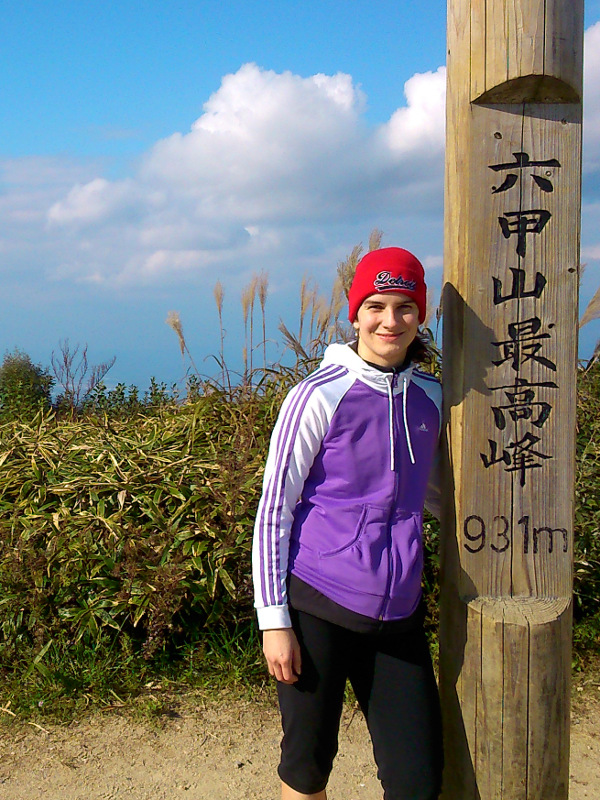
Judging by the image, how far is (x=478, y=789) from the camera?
1963mm

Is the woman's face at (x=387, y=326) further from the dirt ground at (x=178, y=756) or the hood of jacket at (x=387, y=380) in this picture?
the dirt ground at (x=178, y=756)

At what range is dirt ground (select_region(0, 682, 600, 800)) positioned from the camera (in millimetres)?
2588

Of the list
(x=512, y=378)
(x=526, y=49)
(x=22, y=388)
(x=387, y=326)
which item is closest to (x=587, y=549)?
(x=512, y=378)

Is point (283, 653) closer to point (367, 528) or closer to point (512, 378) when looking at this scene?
point (367, 528)

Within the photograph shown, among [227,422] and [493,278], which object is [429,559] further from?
[493,278]

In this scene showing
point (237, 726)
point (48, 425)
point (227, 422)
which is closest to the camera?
point (237, 726)

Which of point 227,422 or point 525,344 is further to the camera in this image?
point 227,422

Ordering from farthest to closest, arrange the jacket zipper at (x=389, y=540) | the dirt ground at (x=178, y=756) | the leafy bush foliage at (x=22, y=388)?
the leafy bush foliage at (x=22, y=388)
the dirt ground at (x=178, y=756)
the jacket zipper at (x=389, y=540)

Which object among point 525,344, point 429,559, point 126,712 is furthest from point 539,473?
point 126,712

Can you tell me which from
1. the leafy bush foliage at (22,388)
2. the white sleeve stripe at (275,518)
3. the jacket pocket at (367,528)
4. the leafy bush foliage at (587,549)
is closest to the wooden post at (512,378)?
the jacket pocket at (367,528)

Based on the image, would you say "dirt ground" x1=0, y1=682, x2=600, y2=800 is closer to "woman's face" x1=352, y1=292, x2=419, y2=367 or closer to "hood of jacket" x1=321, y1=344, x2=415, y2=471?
"hood of jacket" x1=321, y1=344, x2=415, y2=471

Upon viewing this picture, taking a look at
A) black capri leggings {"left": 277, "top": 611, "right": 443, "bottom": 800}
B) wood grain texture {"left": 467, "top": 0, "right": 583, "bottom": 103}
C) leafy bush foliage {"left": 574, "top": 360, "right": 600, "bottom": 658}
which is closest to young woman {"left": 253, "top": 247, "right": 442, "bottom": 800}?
black capri leggings {"left": 277, "top": 611, "right": 443, "bottom": 800}

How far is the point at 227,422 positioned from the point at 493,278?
2059 millimetres

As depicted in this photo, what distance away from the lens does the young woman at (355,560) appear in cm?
182
